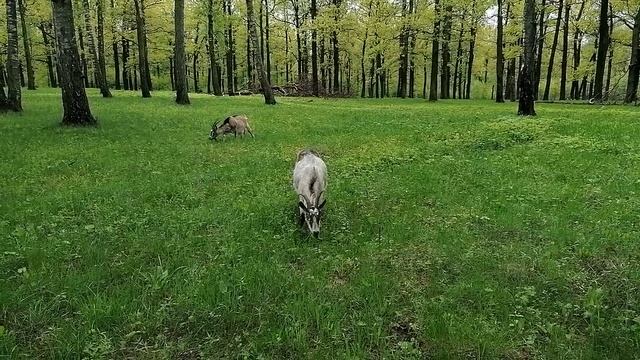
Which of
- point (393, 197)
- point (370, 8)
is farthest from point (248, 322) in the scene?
point (370, 8)

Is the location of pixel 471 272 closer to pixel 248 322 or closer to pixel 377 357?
pixel 377 357

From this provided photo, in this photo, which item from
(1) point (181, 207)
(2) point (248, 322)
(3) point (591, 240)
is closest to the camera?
(2) point (248, 322)

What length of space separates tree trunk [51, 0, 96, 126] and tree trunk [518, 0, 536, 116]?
17621 mm

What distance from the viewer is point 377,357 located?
15.6ft

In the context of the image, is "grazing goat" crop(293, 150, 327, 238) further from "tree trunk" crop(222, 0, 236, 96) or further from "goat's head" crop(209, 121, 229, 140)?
"tree trunk" crop(222, 0, 236, 96)

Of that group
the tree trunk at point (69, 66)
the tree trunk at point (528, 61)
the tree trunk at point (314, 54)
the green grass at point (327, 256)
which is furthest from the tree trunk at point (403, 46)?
the green grass at point (327, 256)

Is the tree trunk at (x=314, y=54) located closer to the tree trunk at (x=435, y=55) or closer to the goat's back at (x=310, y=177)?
the tree trunk at (x=435, y=55)

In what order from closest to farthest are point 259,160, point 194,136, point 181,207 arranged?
1. point 181,207
2. point 259,160
3. point 194,136

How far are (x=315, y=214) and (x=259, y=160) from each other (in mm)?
5687

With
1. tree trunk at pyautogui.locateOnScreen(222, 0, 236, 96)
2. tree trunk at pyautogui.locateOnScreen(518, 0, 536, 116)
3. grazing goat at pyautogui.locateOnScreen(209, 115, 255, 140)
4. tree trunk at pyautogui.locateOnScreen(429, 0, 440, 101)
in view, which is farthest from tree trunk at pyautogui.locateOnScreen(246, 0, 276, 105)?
tree trunk at pyautogui.locateOnScreen(518, 0, 536, 116)

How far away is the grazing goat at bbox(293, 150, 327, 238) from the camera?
7.68m

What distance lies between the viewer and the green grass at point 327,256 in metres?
5.00

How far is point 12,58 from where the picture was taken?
19906mm

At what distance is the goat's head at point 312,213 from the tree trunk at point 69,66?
40.9 ft
